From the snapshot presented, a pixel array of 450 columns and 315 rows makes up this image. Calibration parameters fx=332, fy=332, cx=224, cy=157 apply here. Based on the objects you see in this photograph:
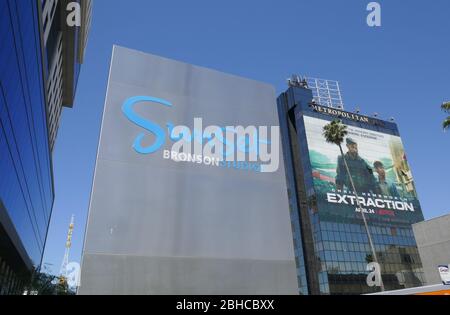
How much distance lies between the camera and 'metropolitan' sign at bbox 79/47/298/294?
995 centimetres

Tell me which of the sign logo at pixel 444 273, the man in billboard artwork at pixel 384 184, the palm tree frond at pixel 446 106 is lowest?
the sign logo at pixel 444 273

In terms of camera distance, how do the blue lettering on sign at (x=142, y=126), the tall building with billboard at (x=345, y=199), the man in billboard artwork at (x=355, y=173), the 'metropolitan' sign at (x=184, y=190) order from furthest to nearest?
the man in billboard artwork at (x=355, y=173)
the tall building with billboard at (x=345, y=199)
the blue lettering on sign at (x=142, y=126)
the 'metropolitan' sign at (x=184, y=190)

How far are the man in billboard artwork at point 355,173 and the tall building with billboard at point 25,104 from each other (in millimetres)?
65981

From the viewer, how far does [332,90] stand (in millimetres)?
103312

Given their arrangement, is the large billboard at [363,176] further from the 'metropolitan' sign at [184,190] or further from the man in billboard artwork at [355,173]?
the 'metropolitan' sign at [184,190]

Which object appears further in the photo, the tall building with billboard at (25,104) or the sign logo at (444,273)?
the tall building with billboard at (25,104)

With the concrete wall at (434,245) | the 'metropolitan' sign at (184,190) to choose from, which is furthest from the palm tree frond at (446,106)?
the 'metropolitan' sign at (184,190)

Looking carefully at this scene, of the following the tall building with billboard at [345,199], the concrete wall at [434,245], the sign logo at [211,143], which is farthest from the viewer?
the tall building with billboard at [345,199]

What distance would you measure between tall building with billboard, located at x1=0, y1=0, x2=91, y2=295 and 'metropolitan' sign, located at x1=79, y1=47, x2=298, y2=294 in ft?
53.6

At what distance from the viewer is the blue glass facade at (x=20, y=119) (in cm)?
2456

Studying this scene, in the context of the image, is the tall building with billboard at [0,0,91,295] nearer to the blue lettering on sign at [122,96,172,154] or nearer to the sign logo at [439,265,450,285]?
the blue lettering on sign at [122,96,172,154]

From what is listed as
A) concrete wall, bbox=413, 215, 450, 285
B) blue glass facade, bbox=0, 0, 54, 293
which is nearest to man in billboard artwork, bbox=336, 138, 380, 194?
concrete wall, bbox=413, 215, 450, 285

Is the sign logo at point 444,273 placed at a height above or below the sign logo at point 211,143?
below
